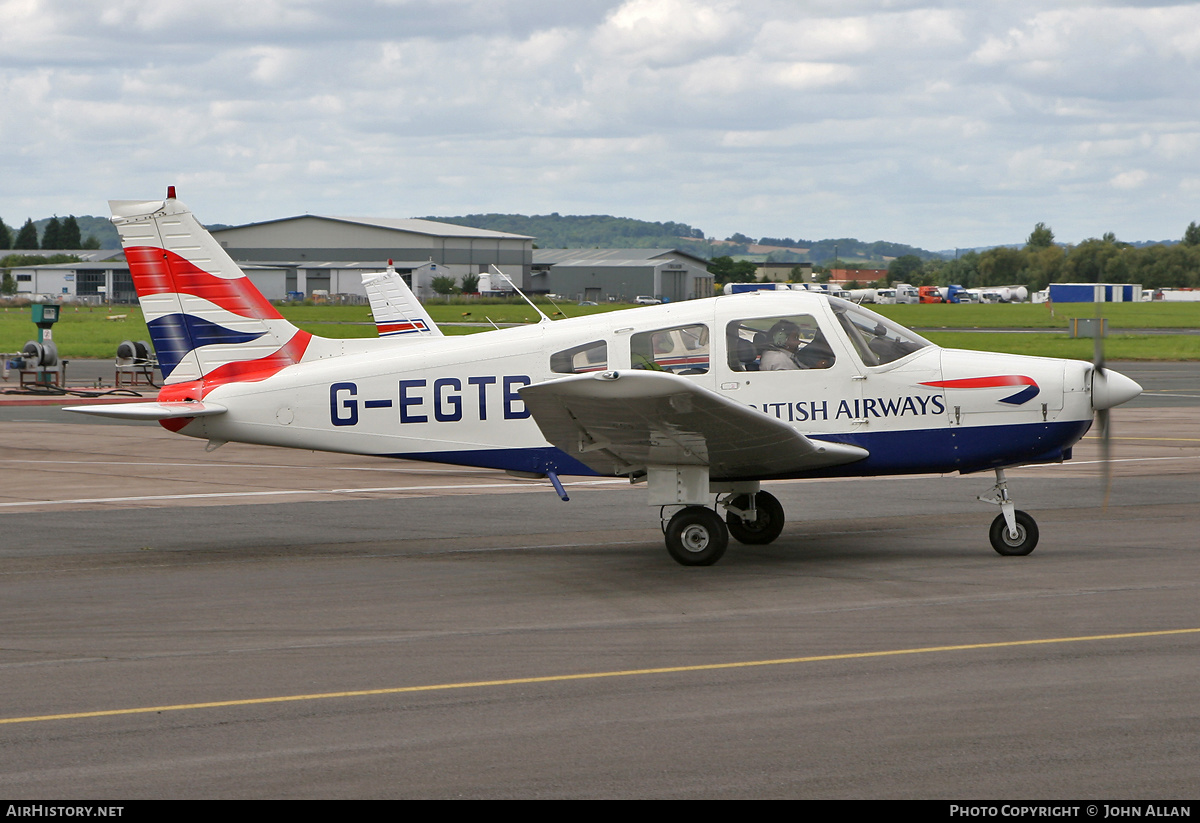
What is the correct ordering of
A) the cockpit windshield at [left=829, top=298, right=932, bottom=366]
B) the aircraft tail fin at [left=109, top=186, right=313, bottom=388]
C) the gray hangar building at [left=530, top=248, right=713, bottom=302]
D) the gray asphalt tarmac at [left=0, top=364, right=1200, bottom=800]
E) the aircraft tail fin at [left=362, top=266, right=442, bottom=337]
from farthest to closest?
the gray hangar building at [left=530, top=248, right=713, bottom=302] < the aircraft tail fin at [left=362, top=266, right=442, bottom=337] < the aircraft tail fin at [left=109, top=186, right=313, bottom=388] < the cockpit windshield at [left=829, top=298, right=932, bottom=366] < the gray asphalt tarmac at [left=0, top=364, right=1200, bottom=800]

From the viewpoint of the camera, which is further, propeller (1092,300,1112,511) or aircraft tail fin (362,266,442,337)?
aircraft tail fin (362,266,442,337)

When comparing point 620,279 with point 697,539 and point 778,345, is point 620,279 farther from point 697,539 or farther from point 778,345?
point 697,539

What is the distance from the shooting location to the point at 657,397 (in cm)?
1017

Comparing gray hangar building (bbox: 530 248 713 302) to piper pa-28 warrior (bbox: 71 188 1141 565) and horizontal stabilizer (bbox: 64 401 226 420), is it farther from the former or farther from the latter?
horizontal stabilizer (bbox: 64 401 226 420)

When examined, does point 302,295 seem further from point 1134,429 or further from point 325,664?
point 325,664

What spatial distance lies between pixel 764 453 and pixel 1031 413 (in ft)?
8.23

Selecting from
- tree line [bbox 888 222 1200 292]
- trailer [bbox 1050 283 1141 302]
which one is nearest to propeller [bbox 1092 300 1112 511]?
tree line [bbox 888 222 1200 292]

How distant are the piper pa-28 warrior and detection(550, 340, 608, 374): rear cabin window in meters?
0.02

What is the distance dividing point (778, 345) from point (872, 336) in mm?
906

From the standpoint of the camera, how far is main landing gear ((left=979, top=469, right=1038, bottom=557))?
457 inches

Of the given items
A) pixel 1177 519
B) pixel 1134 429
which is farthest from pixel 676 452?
pixel 1134 429

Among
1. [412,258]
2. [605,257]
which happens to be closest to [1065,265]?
[605,257]

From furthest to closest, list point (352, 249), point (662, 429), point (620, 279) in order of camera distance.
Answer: point (620, 279) < point (352, 249) < point (662, 429)

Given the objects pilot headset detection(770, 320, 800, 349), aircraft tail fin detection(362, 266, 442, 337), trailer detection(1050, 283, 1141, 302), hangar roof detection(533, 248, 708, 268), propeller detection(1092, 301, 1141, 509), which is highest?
hangar roof detection(533, 248, 708, 268)
